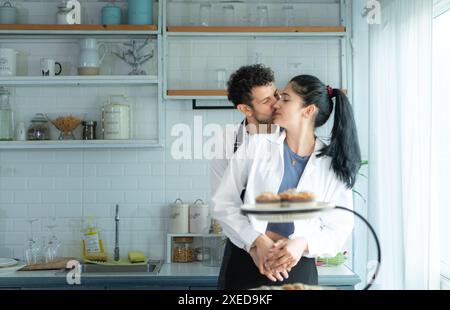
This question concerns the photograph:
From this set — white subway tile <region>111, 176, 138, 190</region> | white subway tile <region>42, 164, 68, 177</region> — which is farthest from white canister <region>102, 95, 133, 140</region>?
white subway tile <region>42, 164, 68, 177</region>

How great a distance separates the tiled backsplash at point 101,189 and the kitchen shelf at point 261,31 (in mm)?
213

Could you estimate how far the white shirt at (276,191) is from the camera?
1.01 meters

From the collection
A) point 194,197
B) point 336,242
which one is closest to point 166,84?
point 194,197

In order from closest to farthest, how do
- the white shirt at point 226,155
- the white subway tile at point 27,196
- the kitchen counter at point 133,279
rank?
1. the white shirt at point 226,155
2. the kitchen counter at point 133,279
3. the white subway tile at point 27,196

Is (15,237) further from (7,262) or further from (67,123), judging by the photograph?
(67,123)

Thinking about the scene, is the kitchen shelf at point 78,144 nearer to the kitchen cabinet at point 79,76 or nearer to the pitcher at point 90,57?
the kitchen cabinet at point 79,76

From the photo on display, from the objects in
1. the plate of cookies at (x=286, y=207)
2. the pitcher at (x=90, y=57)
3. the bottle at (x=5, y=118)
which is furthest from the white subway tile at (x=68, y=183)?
the plate of cookies at (x=286, y=207)

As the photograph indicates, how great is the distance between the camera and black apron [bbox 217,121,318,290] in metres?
1.08

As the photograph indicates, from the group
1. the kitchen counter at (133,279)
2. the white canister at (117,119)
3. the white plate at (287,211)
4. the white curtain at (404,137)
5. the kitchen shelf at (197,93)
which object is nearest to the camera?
the white plate at (287,211)

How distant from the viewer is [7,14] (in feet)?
5.82

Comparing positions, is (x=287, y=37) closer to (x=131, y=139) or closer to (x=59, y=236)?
(x=131, y=139)

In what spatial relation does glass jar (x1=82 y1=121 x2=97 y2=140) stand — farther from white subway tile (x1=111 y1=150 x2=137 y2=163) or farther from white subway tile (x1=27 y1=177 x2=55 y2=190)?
white subway tile (x1=27 y1=177 x2=55 y2=190)

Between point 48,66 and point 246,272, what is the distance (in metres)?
0.90
